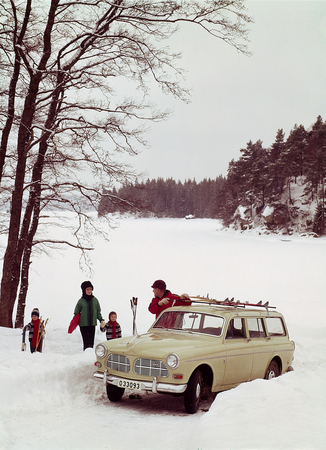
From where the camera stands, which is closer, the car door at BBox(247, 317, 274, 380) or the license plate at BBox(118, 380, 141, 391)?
the license plate at BBox(118, 380, 141, 391)

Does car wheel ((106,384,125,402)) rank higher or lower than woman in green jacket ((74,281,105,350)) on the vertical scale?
lower

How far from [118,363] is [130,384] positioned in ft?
1.52

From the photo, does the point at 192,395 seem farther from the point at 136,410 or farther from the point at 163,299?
the point at 163,299

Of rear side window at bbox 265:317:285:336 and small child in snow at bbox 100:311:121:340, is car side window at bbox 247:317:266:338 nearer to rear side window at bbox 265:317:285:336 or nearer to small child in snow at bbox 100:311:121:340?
rear side window at bbox 265:317:285:336

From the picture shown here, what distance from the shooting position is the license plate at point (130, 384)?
647 cm

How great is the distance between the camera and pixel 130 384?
21.5ft

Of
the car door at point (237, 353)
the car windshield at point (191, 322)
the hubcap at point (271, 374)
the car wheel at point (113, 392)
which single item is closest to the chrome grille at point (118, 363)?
the car wheel at point (113, 392)

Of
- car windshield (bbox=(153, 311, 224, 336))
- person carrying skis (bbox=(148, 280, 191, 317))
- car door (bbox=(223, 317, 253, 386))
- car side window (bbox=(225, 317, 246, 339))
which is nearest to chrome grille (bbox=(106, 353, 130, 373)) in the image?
car windshield (bbox=(153, 311, 224, 336))

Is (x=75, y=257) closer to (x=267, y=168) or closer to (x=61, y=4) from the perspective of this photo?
(x=267, y=168)

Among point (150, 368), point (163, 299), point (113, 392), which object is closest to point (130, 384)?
point (150, 368)

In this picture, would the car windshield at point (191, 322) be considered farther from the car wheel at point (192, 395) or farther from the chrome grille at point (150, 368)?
the chrome grille at point (150, 368)

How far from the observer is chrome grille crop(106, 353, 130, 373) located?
677 cm

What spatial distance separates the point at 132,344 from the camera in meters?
7.03

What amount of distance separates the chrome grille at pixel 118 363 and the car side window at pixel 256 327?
273cm
